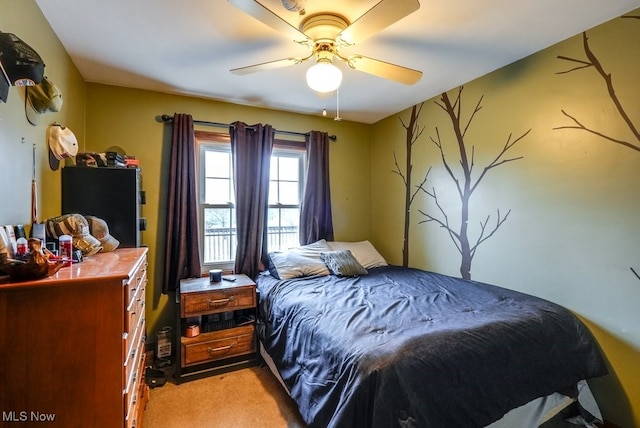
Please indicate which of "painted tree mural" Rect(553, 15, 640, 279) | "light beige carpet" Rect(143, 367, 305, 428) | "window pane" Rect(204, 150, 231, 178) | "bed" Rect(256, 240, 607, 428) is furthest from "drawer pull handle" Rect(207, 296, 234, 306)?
"painted tree mural" Rect(553, 15, 640, 279)

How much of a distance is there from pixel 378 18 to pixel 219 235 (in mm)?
2439

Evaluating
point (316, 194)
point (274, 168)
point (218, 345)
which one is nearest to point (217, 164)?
point (274, 168)

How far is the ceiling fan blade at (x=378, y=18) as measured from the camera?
1.25m

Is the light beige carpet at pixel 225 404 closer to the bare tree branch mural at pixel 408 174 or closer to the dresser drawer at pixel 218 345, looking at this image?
the dresser drawer at pixel 218 345

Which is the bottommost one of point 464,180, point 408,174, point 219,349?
point 219,349

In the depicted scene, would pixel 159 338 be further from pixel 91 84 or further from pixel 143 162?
pixel 91 84

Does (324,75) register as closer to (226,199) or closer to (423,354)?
(423,354)

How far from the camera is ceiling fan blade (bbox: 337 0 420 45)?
49.3 inches

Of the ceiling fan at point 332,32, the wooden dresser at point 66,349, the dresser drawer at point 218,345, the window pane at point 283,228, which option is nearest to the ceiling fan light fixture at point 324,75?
the ceiling fan at point 332,32

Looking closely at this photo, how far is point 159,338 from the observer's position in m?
2.62

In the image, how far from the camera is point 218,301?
2.44 m

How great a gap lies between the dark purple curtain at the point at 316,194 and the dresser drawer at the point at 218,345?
120 cm

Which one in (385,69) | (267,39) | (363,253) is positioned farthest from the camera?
(363,253)

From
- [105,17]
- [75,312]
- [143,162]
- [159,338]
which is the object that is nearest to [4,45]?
[105,17]
